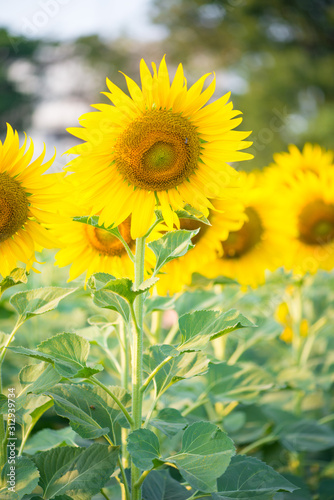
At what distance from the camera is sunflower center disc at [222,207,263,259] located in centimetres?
178

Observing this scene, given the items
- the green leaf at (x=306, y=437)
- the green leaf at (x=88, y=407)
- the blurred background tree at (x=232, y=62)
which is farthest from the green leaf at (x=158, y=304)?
the blurred background tree at (x=232, y=62)

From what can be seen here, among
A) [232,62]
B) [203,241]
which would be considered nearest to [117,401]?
[203,241]

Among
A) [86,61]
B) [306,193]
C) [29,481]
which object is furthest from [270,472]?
[86,61]

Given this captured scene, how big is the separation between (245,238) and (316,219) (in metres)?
0.41

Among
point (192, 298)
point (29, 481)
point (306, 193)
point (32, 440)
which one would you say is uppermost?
point (306, 193)

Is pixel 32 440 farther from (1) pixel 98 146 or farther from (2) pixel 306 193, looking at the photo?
(2) pixel 306 193

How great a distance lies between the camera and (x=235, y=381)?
5.13 ft

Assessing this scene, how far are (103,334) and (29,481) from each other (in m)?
0.55

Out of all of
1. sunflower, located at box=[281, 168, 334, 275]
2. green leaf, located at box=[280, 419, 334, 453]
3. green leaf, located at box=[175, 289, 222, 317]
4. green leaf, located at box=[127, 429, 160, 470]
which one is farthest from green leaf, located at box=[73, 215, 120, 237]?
sunflower, located at box=[281, 168, 334, 275]

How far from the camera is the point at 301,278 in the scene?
2.02m

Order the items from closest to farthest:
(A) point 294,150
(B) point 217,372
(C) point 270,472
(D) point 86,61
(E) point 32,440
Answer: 1. (C) point 270,472
2. (E) point 32,440
3. (B) point 217,372
4. (A) point 294,150
5. (D) point 86,61

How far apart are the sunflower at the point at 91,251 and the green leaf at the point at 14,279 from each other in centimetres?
24

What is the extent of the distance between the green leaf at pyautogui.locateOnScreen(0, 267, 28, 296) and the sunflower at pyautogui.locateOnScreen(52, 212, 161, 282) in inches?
9.6

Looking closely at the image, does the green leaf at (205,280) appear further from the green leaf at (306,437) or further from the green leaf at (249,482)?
the green leaf at (249,482)
